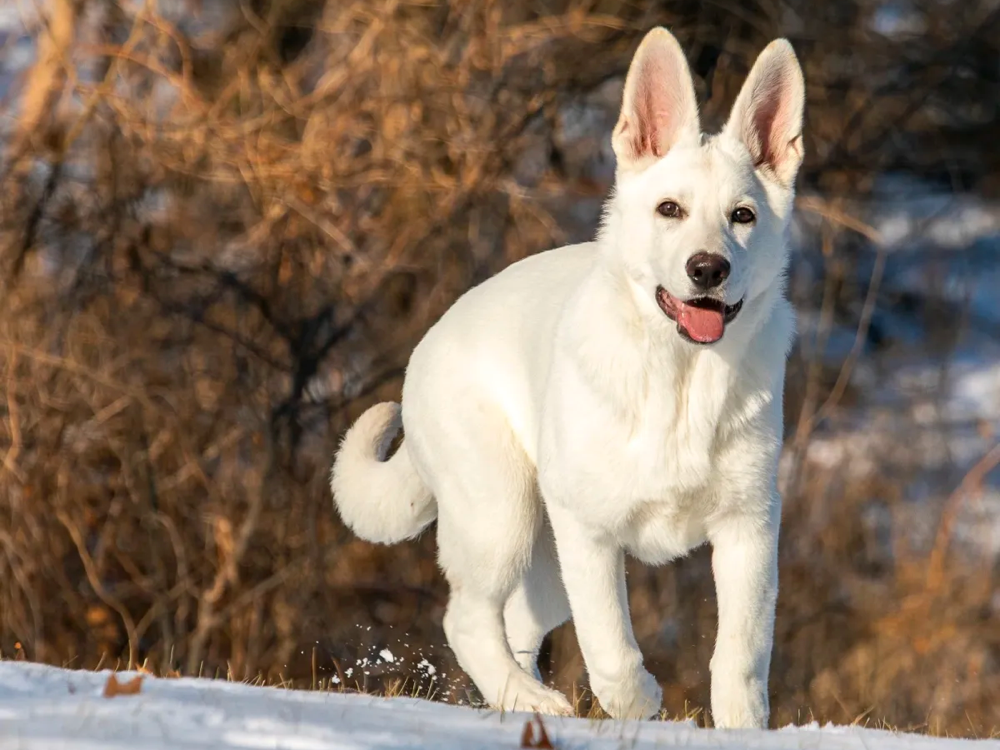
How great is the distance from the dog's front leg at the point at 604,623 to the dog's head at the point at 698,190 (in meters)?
0.68

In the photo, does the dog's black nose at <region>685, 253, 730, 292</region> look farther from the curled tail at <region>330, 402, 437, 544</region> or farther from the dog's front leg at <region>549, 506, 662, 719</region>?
the curled tail at <region>330, 402, 437, 544</region>

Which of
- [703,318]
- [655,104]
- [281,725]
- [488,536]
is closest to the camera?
[281,725]

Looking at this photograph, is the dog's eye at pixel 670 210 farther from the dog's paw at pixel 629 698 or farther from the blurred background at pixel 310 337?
the blurred background at pixel 310 337

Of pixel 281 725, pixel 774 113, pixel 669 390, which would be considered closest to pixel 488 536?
pixel 669 390

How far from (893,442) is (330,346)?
465 cm

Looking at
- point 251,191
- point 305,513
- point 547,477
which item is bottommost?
point 305,513

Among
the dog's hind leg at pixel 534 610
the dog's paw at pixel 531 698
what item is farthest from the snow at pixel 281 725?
the dog's hind leg at pixel 534 610

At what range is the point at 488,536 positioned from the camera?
4961 millimetres

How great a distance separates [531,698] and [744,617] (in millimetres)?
833

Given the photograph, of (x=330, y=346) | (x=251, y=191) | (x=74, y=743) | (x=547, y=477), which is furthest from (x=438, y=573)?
(x=74, y=743)

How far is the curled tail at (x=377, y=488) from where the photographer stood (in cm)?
564

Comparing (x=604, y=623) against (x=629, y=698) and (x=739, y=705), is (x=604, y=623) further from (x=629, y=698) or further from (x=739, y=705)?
(x=739, y=705)

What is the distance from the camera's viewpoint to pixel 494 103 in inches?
465

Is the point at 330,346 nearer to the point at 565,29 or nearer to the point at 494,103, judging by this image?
the point at 494,103
